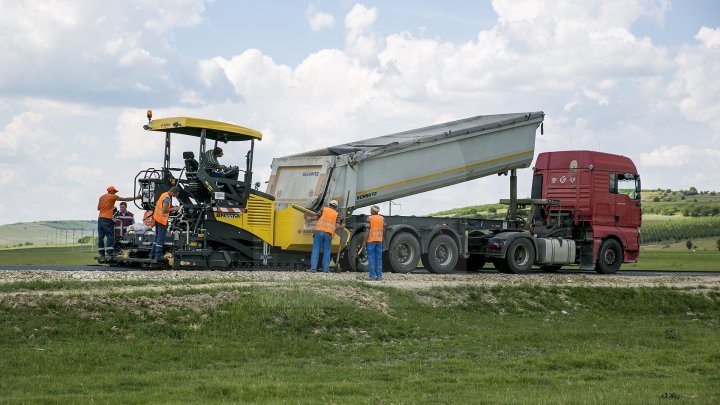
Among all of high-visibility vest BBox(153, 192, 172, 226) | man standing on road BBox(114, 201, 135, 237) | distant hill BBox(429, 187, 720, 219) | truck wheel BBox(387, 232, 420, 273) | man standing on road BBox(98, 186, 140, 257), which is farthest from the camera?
distant hill BBox(429, 187, 720, 219)

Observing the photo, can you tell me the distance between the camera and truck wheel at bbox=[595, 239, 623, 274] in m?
30.8

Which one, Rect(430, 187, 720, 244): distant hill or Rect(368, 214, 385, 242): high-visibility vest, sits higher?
Rect(430, 187, 720, 244): distant hill

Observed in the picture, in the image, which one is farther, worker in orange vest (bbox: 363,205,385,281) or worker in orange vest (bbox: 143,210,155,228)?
worker in orange vest (bbox: 143,210,155,228)

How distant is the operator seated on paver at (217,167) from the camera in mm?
23406

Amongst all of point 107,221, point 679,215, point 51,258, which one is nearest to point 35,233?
point 51,258

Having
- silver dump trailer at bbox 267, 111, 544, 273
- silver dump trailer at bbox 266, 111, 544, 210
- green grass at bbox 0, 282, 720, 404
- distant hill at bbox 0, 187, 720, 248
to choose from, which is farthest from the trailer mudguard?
distant hill at bbox 0, 187, 720, 248

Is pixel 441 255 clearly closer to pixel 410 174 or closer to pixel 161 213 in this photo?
pixel 410 174

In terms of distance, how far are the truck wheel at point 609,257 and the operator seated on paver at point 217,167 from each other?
13220 mm

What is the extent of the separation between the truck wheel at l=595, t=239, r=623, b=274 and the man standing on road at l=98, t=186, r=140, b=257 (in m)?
15.4

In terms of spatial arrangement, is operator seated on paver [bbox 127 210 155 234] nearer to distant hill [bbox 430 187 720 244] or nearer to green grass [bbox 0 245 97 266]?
green grass [bbox 0 245 97 266]

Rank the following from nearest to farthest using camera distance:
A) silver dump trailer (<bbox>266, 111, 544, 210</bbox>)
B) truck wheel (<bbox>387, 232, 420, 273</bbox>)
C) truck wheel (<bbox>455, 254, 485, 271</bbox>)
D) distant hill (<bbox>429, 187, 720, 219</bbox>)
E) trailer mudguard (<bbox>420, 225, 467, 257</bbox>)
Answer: silver dump trailer (<bbox>266, 111, 544, 210</bbox>), truck wheel (<bbox>387, 232, 420, 273</bbox>), trailer mudguard (<bbox>420, 225, 467, 257</bbox>), truck wheel (<bbox>455, 254, 485, 271</bbox>), distant hill (<bbox>429, 187, 720, 219</bbox>)

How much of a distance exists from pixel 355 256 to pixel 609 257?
33.6ft

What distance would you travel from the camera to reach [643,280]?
1099 inches

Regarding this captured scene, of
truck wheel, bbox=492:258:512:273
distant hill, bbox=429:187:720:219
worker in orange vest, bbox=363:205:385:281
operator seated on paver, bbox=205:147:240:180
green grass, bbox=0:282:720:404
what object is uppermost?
distant hill, bbox=429:187:720:219
